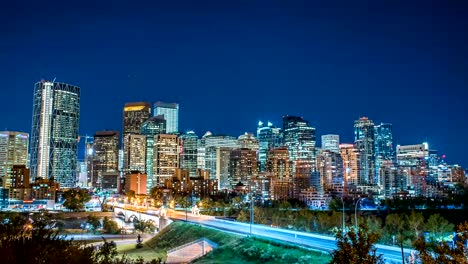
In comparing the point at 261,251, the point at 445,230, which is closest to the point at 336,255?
the point at 261,251

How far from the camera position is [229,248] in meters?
54.2

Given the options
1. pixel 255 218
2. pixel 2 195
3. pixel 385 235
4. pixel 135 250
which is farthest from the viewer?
pixel 2 195

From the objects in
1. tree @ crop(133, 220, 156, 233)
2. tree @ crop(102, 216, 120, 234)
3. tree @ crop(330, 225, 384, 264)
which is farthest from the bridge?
tree @ crop(330, 225, 384, 264)

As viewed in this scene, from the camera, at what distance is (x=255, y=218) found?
88688 millimetres

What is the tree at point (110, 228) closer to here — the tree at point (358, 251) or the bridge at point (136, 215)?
the bridge at point (136, 215)

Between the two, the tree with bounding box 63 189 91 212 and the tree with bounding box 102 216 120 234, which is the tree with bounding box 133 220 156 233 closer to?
the tree with bounding box 102 216 120 234

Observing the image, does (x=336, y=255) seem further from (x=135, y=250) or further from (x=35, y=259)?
(x=135, y=250)

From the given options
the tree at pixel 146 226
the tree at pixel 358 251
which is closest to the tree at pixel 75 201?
the tree at pixel 146 226

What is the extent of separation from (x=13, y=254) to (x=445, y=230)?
225 ft

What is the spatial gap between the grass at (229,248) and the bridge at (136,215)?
44.0ft

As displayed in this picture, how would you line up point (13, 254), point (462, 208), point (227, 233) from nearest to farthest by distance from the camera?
point (13, 254) < point (227, 233) < point (462, 208)

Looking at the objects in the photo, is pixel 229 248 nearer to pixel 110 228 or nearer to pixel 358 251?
pixel 358 251

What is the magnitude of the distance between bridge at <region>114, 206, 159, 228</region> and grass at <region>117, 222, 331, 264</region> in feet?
44.0

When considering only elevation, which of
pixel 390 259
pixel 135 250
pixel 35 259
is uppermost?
pixel 35 259
